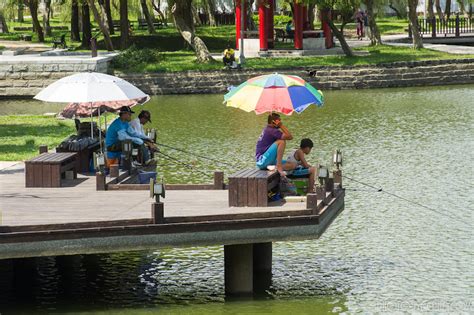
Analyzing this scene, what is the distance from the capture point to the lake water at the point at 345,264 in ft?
52.3

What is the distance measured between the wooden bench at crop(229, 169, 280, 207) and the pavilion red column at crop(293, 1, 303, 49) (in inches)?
1537

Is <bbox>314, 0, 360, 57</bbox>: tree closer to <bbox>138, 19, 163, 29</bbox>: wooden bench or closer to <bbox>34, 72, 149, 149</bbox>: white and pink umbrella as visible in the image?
<bbox>138, 19, 163, 29</bbox>: wooden bench

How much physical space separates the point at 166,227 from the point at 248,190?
1.51 meters

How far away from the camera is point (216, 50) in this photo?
59.2m

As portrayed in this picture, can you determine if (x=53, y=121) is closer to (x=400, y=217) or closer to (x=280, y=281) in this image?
(x=400, y=217)

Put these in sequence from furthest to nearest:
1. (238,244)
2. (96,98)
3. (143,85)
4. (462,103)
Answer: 1. (143,85)
2. (462,103)
3. (96,98)
4. (238,244)

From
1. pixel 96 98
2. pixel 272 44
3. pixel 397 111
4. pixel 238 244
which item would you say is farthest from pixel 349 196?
pixel 272 44

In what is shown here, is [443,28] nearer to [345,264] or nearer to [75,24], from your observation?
[75,24]

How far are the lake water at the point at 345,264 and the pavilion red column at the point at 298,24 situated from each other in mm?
25361

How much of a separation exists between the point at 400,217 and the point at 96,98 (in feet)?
18.7

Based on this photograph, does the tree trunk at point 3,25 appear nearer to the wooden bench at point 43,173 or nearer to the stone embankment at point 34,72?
the stone embankment at point 34,72

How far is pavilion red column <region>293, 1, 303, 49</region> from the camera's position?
55.1 meters

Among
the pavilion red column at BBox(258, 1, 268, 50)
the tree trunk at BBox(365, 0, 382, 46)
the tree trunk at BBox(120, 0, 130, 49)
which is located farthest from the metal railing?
the tree trunk at BBox(120, 0, 130, 49)

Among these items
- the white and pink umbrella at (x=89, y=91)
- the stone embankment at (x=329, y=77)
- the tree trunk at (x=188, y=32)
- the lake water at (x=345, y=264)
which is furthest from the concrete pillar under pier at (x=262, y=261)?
the tree trunk at (x=188, y=32)
